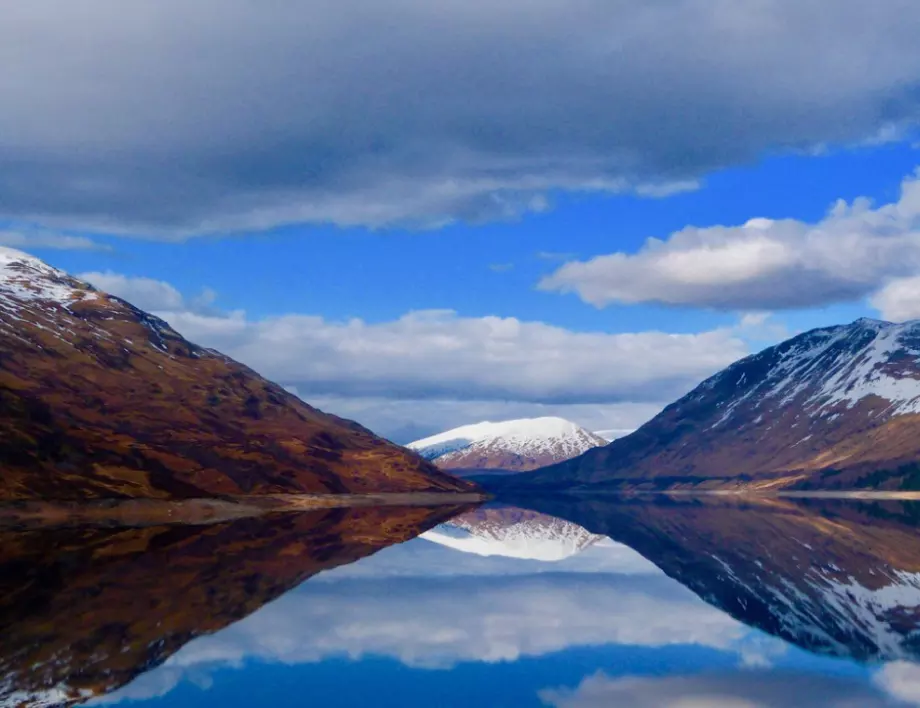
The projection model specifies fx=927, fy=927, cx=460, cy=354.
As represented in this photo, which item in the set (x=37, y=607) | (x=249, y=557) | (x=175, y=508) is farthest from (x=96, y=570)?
(x=175, y=508)

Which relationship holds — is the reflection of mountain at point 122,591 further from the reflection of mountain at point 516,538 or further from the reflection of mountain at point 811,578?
the reflection of mountain at point 811,578

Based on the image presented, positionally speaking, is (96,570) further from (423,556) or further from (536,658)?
(536,658)

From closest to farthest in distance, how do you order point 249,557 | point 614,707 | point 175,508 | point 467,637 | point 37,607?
1. point 614,707
2. point 467,637
3. point 37,607
4. point 249,557
5. point 175,508

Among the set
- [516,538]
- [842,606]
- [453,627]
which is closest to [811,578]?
[842,606]

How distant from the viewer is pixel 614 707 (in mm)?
35875

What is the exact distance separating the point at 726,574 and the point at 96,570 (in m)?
55.6

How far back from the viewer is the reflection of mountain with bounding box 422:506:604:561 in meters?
119

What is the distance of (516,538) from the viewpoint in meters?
150

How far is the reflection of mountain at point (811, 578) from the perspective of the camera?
51706mm

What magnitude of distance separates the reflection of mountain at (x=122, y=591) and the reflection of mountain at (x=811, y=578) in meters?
33.6

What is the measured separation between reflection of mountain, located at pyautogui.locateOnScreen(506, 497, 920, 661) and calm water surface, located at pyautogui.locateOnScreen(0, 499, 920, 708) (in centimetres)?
31

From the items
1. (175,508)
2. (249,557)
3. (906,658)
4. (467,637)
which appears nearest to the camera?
(906,658)

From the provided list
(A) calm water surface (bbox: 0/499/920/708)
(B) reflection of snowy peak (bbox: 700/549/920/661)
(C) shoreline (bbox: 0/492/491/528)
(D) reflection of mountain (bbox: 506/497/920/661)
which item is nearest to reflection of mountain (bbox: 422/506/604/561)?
(D) reflection of mountain (bbox: 506/497/920/661)

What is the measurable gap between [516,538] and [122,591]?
3564 inches
